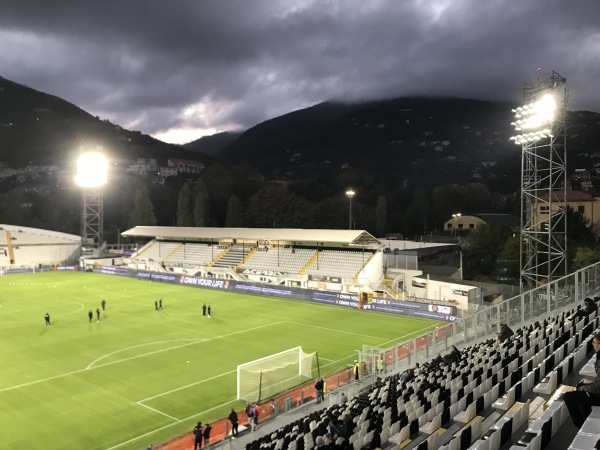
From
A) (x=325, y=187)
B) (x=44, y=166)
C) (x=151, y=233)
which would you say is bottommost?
(x=151, y=233)

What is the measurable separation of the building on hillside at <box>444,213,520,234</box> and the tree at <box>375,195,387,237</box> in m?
12.9

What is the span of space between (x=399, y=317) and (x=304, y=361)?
16563 mm

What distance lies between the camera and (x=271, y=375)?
21125 millimetres

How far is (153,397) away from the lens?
67.1 feet

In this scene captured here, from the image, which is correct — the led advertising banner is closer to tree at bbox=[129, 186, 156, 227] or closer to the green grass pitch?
the green grass pitch

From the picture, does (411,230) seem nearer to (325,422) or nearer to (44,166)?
(325,422)

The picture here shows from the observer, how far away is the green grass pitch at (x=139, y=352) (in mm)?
17750

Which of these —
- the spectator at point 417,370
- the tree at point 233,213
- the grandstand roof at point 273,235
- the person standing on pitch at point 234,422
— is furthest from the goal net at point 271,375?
the tree at point 233,213

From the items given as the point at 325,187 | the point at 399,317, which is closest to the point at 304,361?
the point at 399,317

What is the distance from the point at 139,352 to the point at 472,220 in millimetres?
79195

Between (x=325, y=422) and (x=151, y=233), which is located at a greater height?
(x=151, y=233)

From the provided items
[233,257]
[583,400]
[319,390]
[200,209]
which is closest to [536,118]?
[319,390]

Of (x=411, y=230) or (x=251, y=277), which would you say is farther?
(x=411, y=230)

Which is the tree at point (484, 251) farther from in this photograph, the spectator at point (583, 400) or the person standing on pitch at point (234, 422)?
the spectator at point (583, 400)
